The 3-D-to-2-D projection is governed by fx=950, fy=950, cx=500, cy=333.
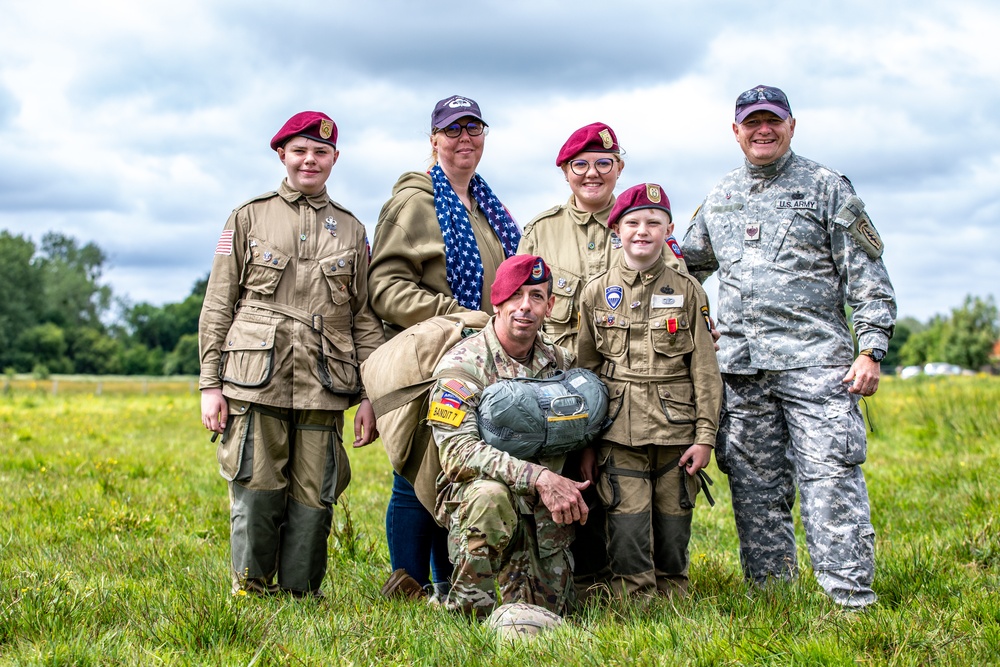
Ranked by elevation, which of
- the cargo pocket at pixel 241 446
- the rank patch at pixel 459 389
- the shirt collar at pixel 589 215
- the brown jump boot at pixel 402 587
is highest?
the shirt collar at pixel 589 215

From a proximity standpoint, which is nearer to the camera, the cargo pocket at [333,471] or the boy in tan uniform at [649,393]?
the boy in tan uniform at [649,393]

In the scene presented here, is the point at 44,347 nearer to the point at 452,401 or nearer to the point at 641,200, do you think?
the point at 452,401

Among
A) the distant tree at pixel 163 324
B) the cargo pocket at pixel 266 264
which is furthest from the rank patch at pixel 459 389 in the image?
the distant tree at pixel 163 324

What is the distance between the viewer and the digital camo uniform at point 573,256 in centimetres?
480

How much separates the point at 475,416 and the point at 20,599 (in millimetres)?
2090

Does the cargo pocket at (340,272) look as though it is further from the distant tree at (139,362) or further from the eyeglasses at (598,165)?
the distant tree at (139,362)

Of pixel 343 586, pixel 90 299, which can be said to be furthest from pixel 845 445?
pixel 90 299

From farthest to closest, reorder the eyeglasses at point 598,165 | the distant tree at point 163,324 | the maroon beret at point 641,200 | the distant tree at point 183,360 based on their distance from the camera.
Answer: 1. the distant tree at point 163,324
2. the distant tree at point 183,360
3. the eyeglasses at point 598,165
4. the maroon beret at point 641,200

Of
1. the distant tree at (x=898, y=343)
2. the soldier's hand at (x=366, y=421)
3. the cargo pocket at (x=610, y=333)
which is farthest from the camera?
the distant tree at (x=898, y=343)

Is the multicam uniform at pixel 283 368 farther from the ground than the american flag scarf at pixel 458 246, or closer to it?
closer to it

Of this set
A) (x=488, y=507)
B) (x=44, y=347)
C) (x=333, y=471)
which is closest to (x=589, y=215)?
(x=488, y=507)

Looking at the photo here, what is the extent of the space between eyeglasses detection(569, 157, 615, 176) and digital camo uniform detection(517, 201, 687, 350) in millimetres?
189

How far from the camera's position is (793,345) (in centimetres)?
468

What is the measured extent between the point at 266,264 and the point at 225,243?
0.77 feet
